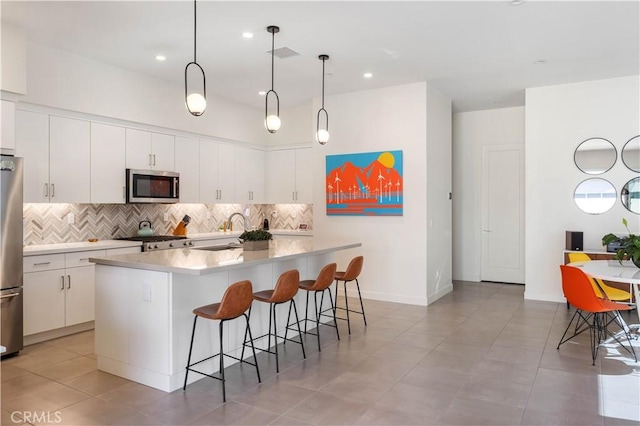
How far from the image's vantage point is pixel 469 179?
26.6 ft

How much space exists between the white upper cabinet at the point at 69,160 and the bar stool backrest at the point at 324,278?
2928 millimetres

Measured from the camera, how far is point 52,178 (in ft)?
15.9

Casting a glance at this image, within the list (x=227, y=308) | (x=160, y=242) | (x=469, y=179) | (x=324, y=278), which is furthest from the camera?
Answer: (x=469, y=179)

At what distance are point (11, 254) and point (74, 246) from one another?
32.8 inches

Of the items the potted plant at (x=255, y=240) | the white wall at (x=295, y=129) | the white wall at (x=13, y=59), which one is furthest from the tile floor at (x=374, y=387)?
the white wall at (x=295, y=129)

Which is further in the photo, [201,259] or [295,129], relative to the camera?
[295,129]

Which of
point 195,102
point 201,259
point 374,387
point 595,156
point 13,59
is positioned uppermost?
point 13,59

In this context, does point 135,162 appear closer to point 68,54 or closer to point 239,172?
point 68,54

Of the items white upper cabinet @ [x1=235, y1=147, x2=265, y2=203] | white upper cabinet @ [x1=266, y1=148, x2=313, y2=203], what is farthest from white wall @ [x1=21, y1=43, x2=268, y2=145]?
white upper cabinet @ [x1=266, y1=148, x2=313, y2=203]

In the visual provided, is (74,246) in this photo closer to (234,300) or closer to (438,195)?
(234,300)

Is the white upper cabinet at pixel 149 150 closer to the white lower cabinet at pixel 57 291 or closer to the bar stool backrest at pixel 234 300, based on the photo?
the white lower cabinet at pixel 57 291

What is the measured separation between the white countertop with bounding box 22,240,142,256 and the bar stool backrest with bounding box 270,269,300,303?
2422mm

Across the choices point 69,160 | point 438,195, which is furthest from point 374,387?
point 69,160

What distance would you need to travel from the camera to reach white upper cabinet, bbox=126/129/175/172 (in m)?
5.67
